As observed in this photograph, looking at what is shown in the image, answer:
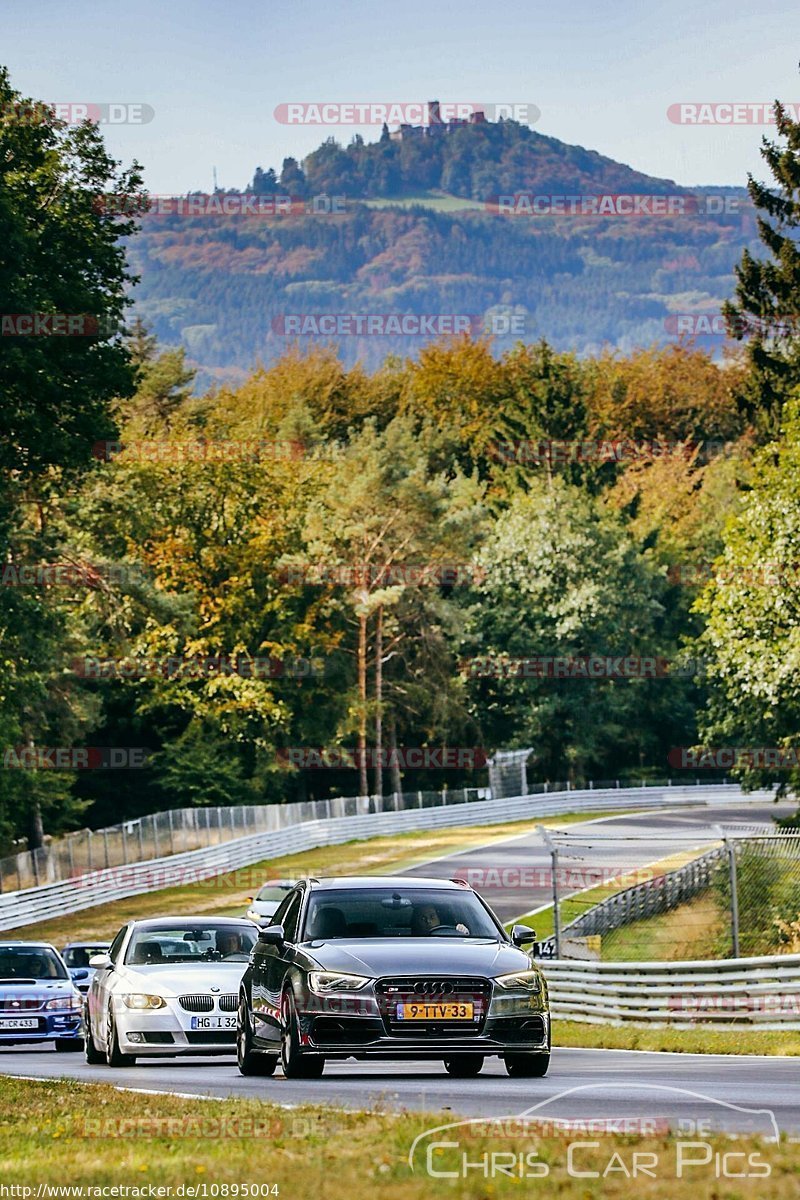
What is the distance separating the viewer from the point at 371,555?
88.3 metres

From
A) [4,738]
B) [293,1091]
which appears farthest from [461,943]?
[4,738]

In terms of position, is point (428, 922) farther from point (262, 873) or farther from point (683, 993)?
point (262, 873)

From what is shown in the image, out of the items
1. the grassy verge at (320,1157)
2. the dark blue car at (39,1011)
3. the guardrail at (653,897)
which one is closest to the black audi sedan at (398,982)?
the grassy verge at (320,1157)

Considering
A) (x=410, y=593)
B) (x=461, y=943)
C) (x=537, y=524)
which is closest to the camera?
(x=461, y=943)

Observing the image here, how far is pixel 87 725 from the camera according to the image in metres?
73.8

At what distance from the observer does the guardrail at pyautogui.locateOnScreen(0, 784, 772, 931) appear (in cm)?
5704

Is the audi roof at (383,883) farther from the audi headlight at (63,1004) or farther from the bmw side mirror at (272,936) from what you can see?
the audi headlight at (63,1004)

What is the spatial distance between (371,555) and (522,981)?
240ft

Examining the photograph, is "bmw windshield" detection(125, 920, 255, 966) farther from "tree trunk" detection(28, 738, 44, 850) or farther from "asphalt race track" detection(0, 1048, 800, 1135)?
"tree trunk" detection(28, 738, 44, 850)

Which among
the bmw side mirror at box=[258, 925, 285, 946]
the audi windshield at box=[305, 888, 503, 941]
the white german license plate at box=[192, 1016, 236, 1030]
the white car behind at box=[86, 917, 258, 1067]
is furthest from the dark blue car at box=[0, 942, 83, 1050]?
the audi windshield at box=[305, 888, 503, 941]

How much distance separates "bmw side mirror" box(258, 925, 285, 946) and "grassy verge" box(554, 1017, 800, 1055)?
19.5ft

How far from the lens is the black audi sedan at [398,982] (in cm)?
1511

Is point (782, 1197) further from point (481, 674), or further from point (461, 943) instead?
point (481, 674)

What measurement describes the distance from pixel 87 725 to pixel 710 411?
5596 centimetres
